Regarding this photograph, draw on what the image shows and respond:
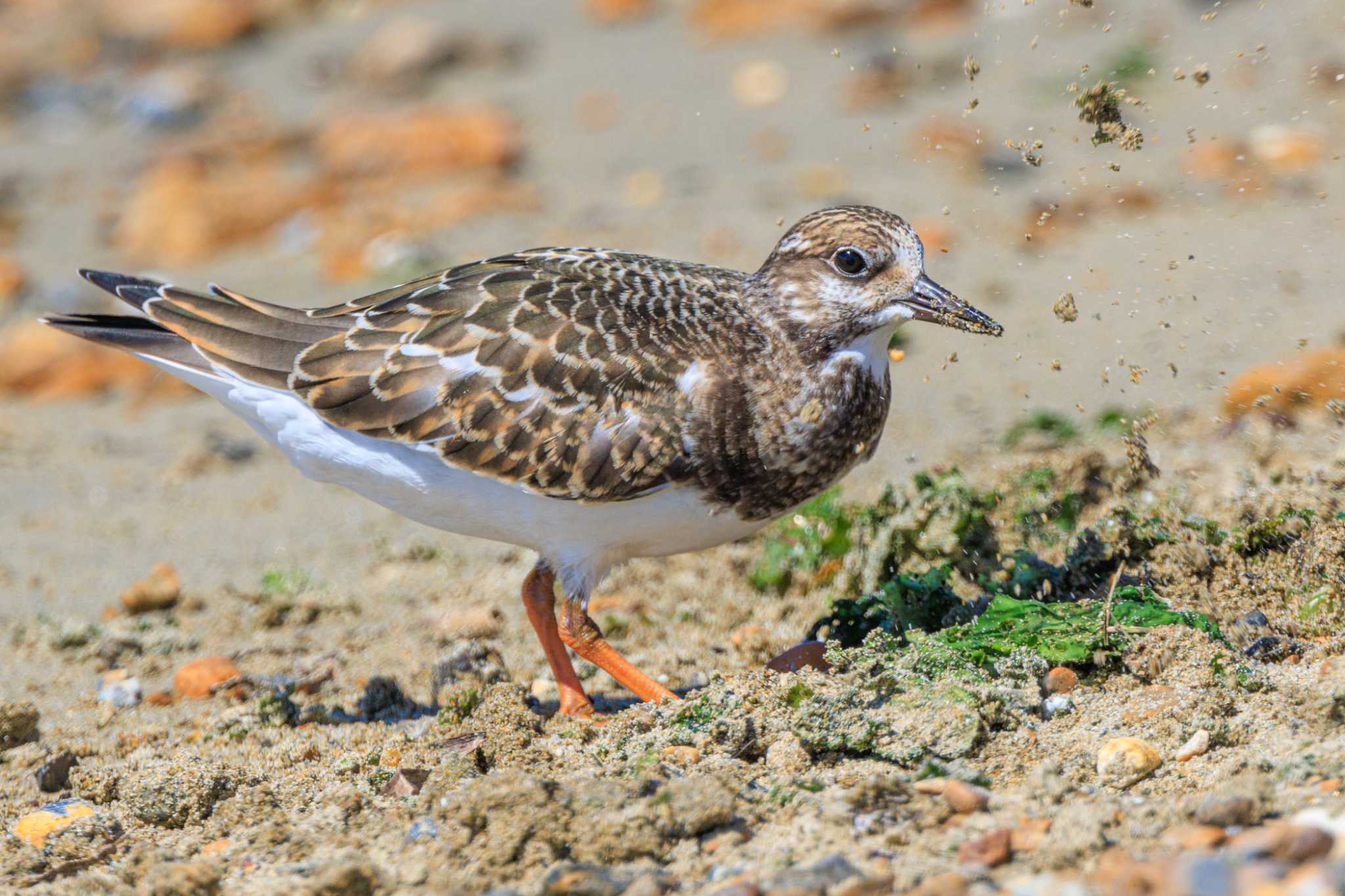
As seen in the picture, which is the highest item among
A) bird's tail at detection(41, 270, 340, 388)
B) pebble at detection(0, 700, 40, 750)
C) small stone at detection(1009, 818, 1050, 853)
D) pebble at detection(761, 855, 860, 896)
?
bird's tail at detection(41, 270, 340, 388)

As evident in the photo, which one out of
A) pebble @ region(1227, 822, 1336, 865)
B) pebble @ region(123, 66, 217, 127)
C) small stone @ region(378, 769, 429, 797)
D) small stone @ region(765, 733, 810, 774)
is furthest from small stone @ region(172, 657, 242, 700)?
pebble @ region(123, 66, 217, 127)

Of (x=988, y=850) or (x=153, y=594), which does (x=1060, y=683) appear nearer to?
(x=988, y=850)

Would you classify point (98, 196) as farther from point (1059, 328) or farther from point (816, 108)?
point (1059, 328)

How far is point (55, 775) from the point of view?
4457mm

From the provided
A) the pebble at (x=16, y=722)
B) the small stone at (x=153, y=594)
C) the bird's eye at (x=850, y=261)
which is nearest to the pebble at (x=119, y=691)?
the pebble at (x=16, y=722)

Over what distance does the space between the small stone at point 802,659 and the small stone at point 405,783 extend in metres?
1.15

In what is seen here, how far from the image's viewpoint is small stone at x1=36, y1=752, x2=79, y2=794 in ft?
14.6

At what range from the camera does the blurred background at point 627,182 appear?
7.04 metres

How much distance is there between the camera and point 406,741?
452cm

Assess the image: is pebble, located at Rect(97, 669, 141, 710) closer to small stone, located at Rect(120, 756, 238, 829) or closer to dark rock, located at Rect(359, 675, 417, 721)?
dark rock, located at Rect(359, 675, 417, 721)

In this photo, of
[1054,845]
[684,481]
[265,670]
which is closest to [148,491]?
[265,670]

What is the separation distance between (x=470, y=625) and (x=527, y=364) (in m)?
1.46

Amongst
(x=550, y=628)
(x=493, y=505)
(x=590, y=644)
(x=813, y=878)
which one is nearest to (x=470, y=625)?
(x=550, y=628)

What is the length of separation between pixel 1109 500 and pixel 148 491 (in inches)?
191
